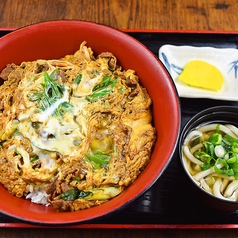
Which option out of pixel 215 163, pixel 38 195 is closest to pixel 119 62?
pixel 215 163

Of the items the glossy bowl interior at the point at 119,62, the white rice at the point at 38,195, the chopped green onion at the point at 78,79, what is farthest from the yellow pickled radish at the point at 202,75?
the white rice at the point at 38,195

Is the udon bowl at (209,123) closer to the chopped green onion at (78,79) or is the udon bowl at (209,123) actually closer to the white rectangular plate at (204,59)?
the white rectangular plate at (204,59)

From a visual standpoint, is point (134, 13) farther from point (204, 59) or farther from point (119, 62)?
point (119, 62)

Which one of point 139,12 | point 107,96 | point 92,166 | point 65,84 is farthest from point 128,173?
point 139,12

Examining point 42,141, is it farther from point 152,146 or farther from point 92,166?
point 152,146

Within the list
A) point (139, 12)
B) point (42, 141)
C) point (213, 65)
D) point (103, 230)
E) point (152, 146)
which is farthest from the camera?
point (139, 12)

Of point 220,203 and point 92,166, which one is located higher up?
point 92,166

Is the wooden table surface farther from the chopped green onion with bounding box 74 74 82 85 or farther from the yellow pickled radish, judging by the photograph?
the chopped green onion with bounding box 74 74 82 85
